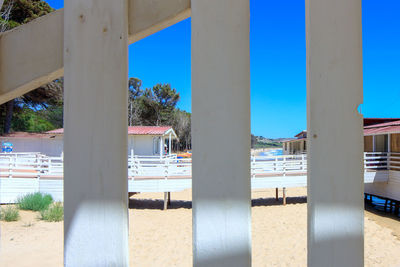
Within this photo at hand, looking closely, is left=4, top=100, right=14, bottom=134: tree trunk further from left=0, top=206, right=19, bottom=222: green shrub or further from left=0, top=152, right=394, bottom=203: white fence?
left=0, top=206, right=19, bottom=222: green shrub

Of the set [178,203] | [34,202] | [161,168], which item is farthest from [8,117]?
[178,203]

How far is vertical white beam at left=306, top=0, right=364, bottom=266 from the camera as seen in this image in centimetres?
74

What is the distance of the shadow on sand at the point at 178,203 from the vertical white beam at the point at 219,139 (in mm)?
11173

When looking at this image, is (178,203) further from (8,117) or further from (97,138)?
(8,117)

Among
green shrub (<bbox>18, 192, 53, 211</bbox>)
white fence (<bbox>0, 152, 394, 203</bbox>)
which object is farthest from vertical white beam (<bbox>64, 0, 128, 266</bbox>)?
green shrub (<bbox>18, 192, 53, 211</bbox>)

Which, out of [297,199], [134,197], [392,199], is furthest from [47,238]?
[392,199]

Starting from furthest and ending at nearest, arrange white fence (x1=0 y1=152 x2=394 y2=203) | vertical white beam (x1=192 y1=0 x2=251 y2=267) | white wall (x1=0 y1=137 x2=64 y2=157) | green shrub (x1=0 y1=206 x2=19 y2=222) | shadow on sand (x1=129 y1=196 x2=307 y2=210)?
white wall (x1=0 y1=137 x2=64 y2=157) < shadow on sand (x1=129 y1=196 x2=307 y2=210) < white fence (x1=0 y1=152 x2=394 y2=203) < green shrub (x1=0 y1=206 x2=19 y2=222) < vertical white beam (x1=192 y1=0 x2=251 y2=267)

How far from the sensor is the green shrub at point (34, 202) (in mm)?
9055

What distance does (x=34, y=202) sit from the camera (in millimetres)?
9211

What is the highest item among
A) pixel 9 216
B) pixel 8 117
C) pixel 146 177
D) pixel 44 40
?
pixel 8 117

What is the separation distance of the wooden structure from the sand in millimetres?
4791

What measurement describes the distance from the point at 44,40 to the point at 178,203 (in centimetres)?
1228

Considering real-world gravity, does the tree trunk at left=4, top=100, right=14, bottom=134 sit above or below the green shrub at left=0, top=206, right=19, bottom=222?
above

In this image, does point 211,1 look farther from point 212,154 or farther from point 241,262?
point 241,262
